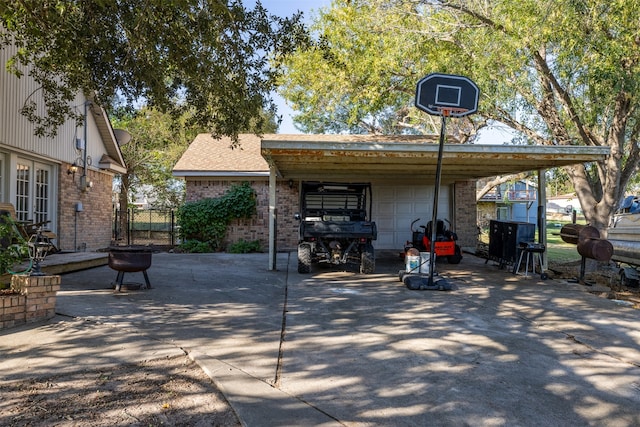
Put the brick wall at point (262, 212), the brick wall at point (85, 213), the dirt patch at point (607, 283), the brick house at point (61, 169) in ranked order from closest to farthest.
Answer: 1. the dirt patch at point (607, 283)
2. the brick house at point (61, 169)
3. the brick wall at point (85, 213)
4. the brick wall at point (262, 212)

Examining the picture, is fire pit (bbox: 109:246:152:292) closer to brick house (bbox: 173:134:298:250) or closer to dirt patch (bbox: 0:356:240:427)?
dirt patch (bbox: 0:356:240:427)

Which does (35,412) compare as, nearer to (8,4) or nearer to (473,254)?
(8,4)

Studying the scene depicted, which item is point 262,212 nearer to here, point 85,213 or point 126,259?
point 85,213

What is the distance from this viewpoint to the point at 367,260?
10.4 meters

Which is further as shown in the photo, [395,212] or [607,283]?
[395,212]

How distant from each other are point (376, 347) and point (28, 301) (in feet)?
12.9

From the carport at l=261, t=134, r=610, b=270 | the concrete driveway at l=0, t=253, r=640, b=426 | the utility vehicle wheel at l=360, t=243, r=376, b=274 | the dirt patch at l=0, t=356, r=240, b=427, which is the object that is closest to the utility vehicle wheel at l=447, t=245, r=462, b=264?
the carport at l=261, t=134, r=610, b=270

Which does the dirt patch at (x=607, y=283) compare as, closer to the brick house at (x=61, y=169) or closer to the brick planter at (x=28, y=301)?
the brick planter at (x=28, y=301)

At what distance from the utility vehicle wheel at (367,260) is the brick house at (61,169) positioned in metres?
7.01

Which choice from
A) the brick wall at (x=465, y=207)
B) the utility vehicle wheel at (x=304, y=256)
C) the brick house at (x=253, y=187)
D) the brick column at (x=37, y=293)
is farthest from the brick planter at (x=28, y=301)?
the brick wall at (x=465, y=207)

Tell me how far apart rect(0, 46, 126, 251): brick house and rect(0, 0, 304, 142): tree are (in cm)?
111

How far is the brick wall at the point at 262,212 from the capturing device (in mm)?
15586

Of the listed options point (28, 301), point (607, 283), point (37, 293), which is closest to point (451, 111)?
point (607, 283)

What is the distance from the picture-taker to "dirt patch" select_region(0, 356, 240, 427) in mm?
3117
